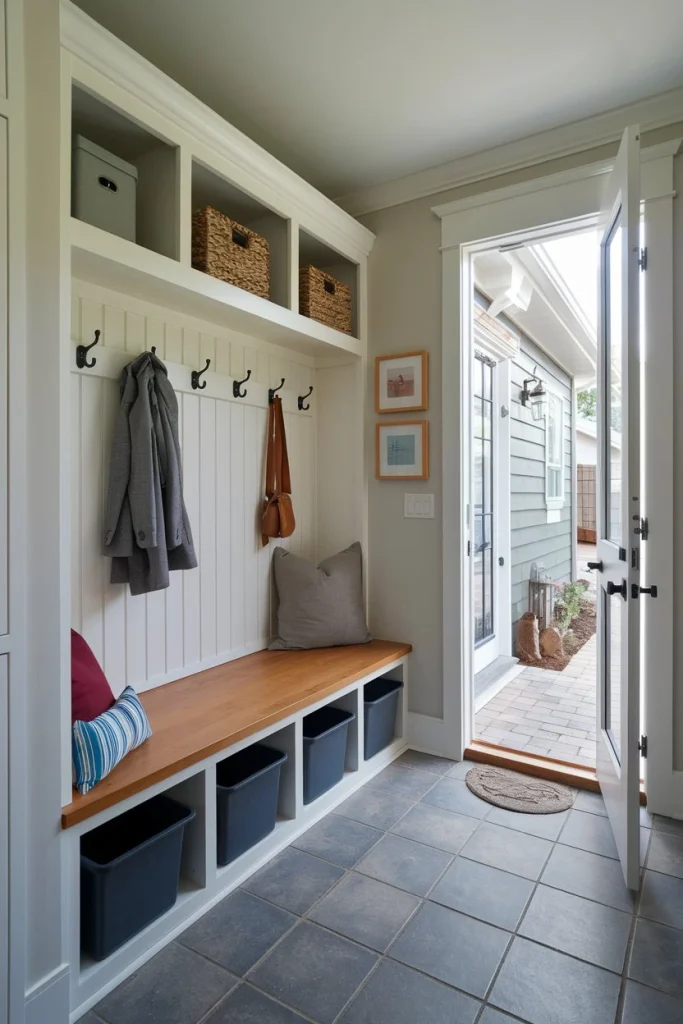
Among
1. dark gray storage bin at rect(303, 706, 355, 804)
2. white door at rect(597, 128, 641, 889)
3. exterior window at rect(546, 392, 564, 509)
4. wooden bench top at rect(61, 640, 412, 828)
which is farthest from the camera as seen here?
exterior window at rect(546, 392, 564, 509)

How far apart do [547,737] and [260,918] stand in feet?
6.00

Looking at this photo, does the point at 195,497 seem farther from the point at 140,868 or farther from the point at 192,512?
the point at 140,868

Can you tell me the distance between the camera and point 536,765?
262 centimetres

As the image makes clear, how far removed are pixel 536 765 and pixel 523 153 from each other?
8.47 ft

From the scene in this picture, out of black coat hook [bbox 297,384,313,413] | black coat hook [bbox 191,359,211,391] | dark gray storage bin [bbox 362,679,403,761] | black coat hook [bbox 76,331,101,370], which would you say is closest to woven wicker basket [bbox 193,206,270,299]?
black coat hook [bbox 191,359,211,391]

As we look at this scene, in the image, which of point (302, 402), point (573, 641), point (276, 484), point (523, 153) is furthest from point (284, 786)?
point (573, 641)

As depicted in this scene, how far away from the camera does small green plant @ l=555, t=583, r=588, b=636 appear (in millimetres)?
5180

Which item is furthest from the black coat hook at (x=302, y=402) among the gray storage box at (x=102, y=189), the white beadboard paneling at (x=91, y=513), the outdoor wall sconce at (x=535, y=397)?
the outdoor wall sconce at (x=535, y=397)

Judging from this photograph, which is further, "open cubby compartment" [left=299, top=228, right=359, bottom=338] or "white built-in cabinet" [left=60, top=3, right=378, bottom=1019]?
"open cubby compartment" [left=299, top=228, right=359, bottom=338]

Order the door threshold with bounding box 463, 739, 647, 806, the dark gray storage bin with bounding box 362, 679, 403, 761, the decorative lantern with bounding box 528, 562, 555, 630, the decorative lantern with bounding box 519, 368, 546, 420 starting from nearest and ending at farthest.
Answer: the door threshold with bounding box 463, 739, 647, 806 < the dark gray storage bin with bounding box 362, 679, 403, 761 < the decorative lantern with bounding box 519, 368, 546, 420 < the decorative lantern with bounding box 528, 562, 555, 630

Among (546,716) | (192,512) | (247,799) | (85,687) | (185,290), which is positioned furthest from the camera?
(546,716)

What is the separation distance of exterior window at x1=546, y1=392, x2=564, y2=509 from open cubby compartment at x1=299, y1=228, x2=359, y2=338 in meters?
3.19

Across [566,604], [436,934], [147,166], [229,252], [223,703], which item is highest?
[147,166]

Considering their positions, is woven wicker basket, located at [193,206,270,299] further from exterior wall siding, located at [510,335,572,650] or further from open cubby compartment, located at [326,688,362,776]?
exterior wall siding, located at [510,335,572,650]
